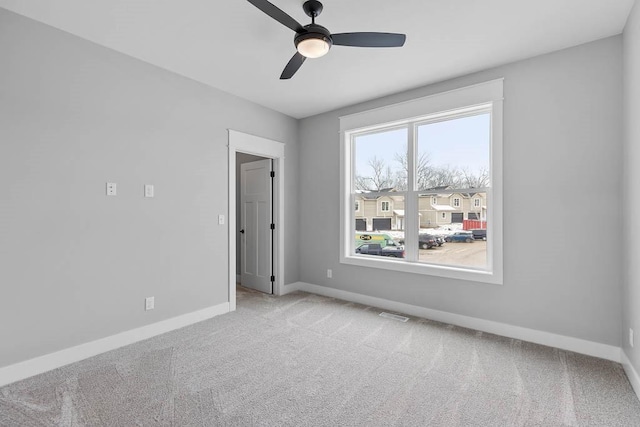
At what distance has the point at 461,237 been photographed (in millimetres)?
3467

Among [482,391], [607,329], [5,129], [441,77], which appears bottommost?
[482,391]

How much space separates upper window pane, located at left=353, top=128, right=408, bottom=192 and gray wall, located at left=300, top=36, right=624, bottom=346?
91 cm

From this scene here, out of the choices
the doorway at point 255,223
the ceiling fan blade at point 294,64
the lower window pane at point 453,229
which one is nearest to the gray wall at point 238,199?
the doorway at point 255,223

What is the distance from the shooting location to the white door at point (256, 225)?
185 inches

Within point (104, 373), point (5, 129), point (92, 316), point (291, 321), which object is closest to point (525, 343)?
point (291, 321)

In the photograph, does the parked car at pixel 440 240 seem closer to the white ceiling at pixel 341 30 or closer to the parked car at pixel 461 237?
the parked car at pixel 461 237

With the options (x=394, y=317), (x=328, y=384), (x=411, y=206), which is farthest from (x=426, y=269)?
(x=328, y=384)

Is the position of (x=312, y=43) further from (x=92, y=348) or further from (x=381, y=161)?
(x=92, y=348)

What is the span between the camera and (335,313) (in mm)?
3758

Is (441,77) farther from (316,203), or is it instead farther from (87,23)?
(87,23)

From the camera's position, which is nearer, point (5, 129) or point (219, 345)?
point (5, 129)

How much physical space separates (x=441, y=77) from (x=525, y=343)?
2.83 m

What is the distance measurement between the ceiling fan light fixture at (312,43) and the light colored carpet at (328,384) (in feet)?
7.89

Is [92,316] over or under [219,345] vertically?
over
